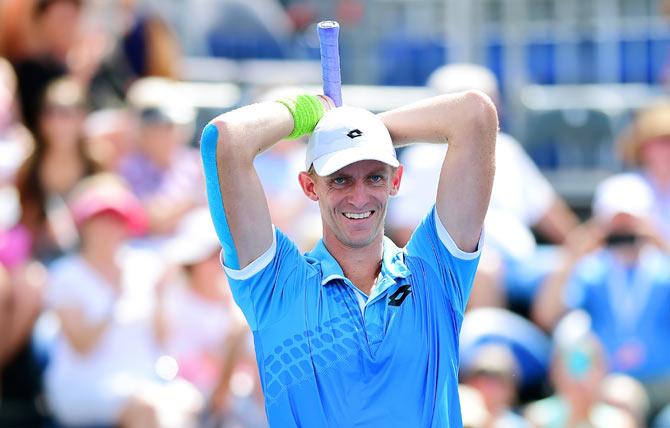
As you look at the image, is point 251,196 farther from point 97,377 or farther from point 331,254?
point 97,377

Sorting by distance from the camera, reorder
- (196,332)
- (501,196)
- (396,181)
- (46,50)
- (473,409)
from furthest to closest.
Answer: (46,50), (501,196), (196,332), (473,409), (396,181)

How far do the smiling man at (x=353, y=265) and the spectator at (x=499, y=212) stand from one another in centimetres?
332

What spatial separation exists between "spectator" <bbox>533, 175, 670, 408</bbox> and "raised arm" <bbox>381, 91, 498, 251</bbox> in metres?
3.42

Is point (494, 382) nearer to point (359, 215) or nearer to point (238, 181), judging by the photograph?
point (359, 215)

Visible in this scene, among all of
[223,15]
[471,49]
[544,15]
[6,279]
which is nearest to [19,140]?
[6,279]

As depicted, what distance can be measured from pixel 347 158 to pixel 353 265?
0.36 metres

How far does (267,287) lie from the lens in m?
3.71

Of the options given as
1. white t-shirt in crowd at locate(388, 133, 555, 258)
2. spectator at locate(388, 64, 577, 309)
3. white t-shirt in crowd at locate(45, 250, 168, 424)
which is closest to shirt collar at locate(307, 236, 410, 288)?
white t-shirt in crowd at locate(45, 250, 168, 424)

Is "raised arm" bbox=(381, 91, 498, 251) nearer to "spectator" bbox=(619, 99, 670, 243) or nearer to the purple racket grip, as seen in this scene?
the purple racket grip

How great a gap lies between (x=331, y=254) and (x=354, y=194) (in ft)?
0.75

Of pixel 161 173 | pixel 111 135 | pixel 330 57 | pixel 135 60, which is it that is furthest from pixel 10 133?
pixel 330 57

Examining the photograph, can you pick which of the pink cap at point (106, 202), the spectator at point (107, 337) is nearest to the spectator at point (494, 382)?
the spectator at point (107, 337)

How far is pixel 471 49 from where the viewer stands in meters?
9.12

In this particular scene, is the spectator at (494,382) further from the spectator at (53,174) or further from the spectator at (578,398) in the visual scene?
the spectator at (53,174)
